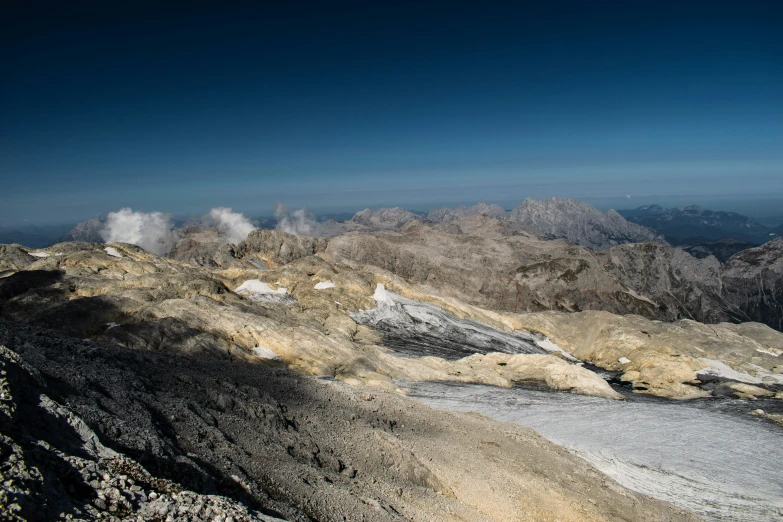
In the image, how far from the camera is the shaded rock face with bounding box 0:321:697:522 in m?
12.5

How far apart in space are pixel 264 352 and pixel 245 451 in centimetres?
4611

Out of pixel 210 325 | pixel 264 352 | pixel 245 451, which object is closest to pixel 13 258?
pixel 210 325

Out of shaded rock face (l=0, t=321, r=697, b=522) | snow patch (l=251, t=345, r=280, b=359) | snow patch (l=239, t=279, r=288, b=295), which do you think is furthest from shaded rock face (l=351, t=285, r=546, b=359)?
shaded rock face (l=0, t=321, r=697, b=522)

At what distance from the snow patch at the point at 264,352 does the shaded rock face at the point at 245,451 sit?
2582 cm

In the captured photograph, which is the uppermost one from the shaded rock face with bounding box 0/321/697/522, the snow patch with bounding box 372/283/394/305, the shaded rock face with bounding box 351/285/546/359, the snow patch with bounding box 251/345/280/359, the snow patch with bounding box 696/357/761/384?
the shaded rock face with bounding box 0/321/697/522

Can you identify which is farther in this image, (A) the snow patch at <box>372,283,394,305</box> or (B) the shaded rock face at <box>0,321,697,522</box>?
(A) the snow patch at <box>372,283,394,305</box>

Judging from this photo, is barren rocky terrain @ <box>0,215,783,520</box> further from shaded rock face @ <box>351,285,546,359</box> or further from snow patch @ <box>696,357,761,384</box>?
shaded rock face @ <box>351,285,546,359</box>

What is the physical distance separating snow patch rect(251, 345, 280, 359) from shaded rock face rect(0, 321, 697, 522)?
2582 cm

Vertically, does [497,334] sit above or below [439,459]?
below

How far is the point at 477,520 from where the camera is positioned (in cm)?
2292

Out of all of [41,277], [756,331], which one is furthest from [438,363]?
[756,331]

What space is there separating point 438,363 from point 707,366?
64.5m

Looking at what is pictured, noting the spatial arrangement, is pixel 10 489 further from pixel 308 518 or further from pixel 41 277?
pixel 41 277

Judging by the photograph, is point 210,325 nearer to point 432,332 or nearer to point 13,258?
point 432,332
